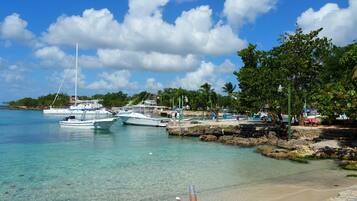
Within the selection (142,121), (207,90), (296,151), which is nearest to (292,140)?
(296,151)

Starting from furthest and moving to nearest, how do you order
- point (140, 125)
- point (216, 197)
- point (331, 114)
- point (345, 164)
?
point (140, 125) → point (331, 114) → point (345, 164) → point (216, 197)

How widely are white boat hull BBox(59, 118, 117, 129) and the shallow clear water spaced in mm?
23413

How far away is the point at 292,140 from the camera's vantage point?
35.9m

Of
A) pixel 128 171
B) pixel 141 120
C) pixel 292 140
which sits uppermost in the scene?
pixel 141 120

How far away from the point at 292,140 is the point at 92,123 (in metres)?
35.6

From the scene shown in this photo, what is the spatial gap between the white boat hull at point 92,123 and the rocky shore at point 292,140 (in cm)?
1213

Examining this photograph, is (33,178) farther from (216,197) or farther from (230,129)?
(230,129)

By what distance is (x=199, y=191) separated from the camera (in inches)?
770

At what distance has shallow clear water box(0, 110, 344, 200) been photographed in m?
19.5

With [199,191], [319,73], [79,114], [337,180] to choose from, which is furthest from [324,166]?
[79,114]

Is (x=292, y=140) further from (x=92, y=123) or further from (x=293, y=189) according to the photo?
(x=92, y=123)

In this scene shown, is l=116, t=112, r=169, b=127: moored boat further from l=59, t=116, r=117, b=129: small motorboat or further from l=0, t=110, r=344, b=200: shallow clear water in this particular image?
l=0, t=110, r=344, b=200: shallow clear water

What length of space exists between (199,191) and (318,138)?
2118 centimetres

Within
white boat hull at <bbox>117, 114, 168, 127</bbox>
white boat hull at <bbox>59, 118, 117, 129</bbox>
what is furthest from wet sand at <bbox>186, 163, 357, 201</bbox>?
white boat hull at <bbox>117, 114, 168, 127</bbox>
